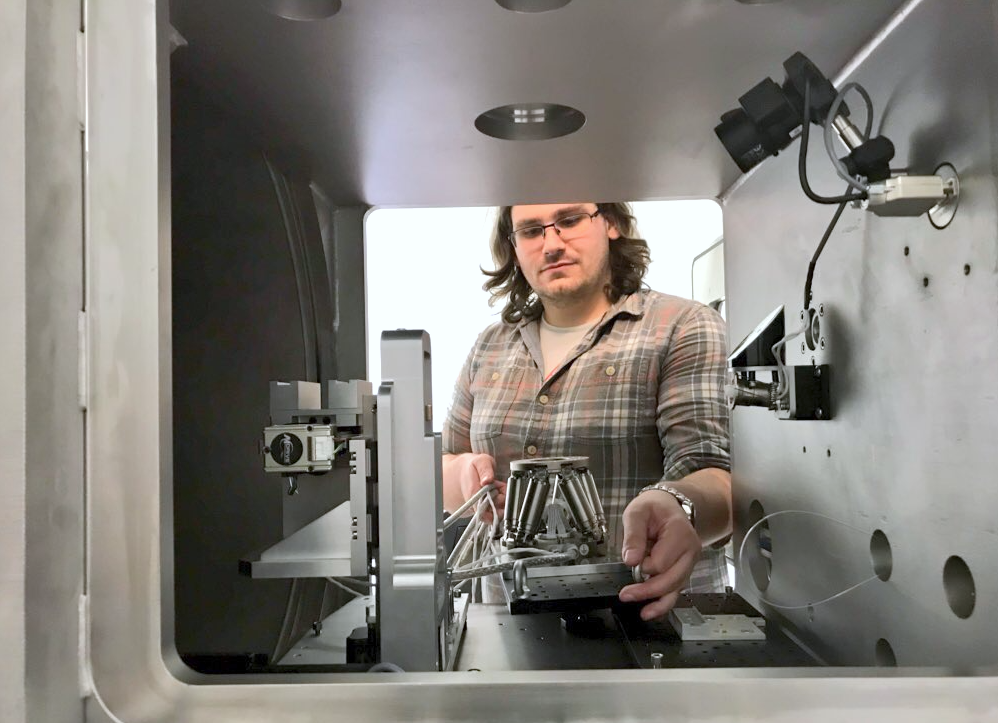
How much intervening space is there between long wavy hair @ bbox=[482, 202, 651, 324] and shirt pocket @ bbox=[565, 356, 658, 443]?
Answer: 0.23m

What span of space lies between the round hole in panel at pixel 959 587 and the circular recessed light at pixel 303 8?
2.09 feet

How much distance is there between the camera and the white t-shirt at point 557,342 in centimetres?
180

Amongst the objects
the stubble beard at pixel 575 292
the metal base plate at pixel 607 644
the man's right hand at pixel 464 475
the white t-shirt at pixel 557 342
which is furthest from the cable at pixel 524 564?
the stubble beard at pixel 575 292

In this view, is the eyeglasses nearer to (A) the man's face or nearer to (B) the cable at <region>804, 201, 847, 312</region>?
(A) the man's face

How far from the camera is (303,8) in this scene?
1.98 feet

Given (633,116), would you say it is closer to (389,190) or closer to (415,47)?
(415,47)

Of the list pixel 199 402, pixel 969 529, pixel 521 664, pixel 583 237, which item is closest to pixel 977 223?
pixel 969 529

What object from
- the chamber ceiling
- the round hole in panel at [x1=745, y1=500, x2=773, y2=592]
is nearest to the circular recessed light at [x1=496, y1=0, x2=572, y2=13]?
the chamber ceiling

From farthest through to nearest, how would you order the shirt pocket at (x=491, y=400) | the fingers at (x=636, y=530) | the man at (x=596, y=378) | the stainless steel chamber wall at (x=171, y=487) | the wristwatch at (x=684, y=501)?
the shirt pocket at (x=491, y=400)
the man at (x=596, y=378)
the wristwatch at (x=684, y=501)
the fingers at (x=636, y=530)
the stainless steel chamber wall at (x=171, y=487)

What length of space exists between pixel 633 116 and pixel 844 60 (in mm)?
229

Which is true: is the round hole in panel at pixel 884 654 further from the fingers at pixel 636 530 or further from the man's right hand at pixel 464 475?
the man's right hand at pixel 464 475

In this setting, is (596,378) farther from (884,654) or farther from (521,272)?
(884,654)

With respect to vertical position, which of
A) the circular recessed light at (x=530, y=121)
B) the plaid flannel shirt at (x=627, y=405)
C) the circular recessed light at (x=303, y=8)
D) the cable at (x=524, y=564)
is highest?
the circular recessed light at (x=530, y=121)

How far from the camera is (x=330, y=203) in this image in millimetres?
1174
